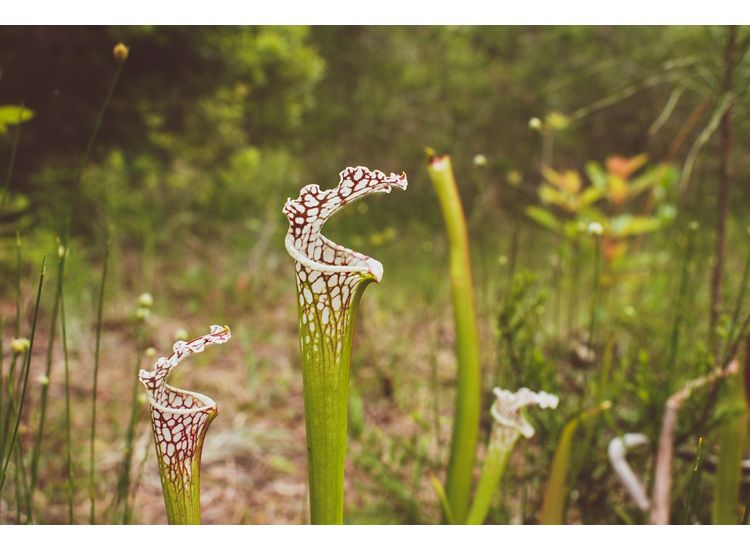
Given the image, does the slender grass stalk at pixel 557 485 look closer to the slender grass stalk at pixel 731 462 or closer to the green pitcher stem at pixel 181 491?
the slender grass stalk at pixel 731 462

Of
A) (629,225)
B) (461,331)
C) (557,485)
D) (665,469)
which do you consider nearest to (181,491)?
(461,331)

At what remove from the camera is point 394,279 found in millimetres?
2832

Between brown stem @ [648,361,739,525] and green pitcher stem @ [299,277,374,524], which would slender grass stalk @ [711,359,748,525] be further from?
green pitcher stem @ [299,277,374,524]

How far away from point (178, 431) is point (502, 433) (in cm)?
46

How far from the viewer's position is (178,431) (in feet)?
2.10

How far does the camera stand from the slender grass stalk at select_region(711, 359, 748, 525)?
0.96 m

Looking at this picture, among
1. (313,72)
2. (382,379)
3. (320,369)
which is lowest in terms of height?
(382,379)

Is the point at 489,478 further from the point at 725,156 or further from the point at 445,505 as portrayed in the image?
the point at 725,156

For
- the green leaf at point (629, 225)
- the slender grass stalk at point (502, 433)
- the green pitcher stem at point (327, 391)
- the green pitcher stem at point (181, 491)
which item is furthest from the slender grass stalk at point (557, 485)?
the green leaf at point (629, 225)
